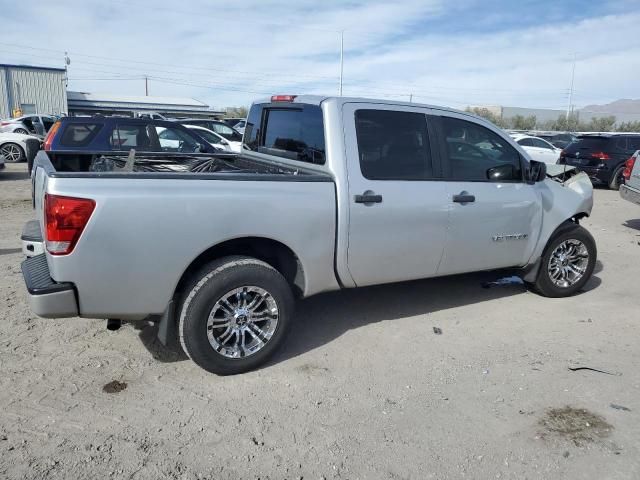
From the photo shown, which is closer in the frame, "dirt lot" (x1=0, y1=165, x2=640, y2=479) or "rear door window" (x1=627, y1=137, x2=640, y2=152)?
"dirt lot" (x1=0, y1=165, x2=640, y2=479)

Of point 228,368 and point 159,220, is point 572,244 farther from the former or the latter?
point 159,220

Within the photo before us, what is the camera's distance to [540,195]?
198 inches

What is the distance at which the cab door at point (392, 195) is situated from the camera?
4.00 m

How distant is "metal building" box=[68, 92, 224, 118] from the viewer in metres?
48.7

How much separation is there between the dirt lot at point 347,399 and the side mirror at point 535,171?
127 cm

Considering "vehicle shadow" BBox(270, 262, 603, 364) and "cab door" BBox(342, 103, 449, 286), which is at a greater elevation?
"cab door" BBox(342, 103, 449, 286)

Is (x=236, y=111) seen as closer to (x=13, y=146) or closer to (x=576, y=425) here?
(x=13, y=146)

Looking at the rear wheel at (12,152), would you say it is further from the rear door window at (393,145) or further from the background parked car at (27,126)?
the rear door window at (393,145)

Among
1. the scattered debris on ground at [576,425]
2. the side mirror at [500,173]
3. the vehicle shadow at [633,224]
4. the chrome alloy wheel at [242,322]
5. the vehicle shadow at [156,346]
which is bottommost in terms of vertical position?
the scattered debris on ground at [576,425]

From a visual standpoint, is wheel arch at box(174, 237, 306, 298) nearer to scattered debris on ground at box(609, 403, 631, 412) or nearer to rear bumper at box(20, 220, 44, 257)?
rear bumper at box(20, 220, 44, 257)

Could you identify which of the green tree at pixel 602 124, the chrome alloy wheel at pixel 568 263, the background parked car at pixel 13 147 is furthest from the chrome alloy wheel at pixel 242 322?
the green tree at pixel 602 124

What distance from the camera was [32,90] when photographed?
44.6m

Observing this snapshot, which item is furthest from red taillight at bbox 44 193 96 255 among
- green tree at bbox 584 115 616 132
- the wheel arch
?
green tree at bbox 584 115 616 132

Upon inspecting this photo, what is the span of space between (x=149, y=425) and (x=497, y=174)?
135 inches
